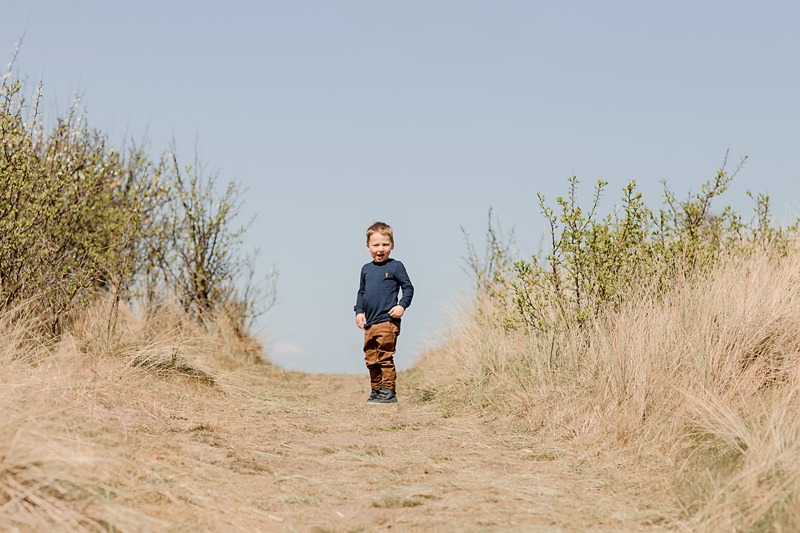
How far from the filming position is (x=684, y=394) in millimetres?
5562

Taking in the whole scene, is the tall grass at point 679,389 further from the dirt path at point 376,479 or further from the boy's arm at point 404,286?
the boy's arm at point 404,286

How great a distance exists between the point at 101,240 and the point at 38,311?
3.22 metres

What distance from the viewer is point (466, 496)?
455 cm

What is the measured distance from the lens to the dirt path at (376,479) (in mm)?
4133

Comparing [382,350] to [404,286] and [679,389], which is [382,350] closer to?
[404,286]

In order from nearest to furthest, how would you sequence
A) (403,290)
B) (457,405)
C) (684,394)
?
(684,394), (457,405), (403,290)

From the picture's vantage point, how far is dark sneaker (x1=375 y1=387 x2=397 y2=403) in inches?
351

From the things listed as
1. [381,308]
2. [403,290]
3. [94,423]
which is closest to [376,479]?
[94,423]

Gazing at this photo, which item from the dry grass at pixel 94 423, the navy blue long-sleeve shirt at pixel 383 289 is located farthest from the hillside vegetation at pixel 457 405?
the navy blue long-sleeve shirt at pixel 383 289

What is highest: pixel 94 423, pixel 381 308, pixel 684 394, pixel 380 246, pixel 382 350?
pixel 380 246

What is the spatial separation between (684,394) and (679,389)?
186 mm

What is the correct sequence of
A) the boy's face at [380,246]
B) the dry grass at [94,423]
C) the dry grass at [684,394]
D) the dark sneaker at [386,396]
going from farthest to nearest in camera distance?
the boy's face at [380,246], the dark sneaker at [386,396], the dry grass at [684,394], the dry grass at [94,423]

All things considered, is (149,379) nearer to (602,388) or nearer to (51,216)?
(51,216)

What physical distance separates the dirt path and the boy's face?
2285mm
